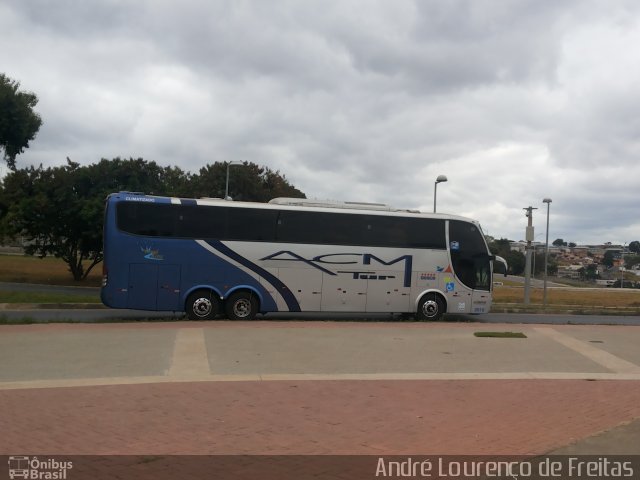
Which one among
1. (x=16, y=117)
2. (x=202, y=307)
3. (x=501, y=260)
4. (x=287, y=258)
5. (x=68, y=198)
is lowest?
(x=202, y=307)

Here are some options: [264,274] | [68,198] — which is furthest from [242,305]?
[68,198]

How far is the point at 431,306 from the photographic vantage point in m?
18.8

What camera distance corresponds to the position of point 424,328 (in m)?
15.8

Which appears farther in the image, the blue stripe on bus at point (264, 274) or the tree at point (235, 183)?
the tree at point (235, 183)

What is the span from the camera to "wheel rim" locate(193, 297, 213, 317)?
17.2m

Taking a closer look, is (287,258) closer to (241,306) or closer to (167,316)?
(241,306)

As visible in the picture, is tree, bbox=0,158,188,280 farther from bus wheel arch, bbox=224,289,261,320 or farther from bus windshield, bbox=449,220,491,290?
bus windshield, bbox=449,220,491,290

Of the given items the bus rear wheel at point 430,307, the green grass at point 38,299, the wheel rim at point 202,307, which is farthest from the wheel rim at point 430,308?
the green grass at point 38,299

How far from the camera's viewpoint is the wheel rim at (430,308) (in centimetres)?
1875

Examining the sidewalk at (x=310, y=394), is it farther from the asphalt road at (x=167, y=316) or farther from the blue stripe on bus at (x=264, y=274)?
the asphalt road at (x=167, y=316)

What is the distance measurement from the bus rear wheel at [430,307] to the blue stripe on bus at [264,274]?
3816mm
